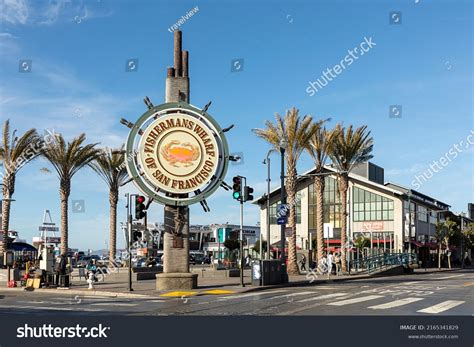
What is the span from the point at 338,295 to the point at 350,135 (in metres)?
26.2

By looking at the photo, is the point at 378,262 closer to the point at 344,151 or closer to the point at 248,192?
the point at 344,151

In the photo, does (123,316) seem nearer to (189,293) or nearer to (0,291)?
(189,293)

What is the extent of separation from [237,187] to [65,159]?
2257cm

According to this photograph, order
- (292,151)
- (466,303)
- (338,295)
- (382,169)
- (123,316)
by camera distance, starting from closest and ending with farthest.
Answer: (123,316)
(466,303)
(338,295)
(292,151)
(382,169)

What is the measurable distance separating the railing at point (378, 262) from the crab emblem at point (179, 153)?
2552 cm

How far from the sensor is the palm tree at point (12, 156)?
4553 centimetres

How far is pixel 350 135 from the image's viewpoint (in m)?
48.4

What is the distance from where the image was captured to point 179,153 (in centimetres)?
2881

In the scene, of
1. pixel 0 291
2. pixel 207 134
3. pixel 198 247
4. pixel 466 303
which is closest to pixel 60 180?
pixel 0 291

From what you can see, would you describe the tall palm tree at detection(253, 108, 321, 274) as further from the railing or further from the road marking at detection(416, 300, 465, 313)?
the road marking at detection(416, 300, 465, 313)

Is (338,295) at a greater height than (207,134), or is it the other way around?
(207,134)

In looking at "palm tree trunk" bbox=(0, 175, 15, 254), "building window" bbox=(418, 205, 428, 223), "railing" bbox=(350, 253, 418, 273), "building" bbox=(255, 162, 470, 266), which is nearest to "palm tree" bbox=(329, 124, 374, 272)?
"railing" bbox=(350, 253, 418, 273)

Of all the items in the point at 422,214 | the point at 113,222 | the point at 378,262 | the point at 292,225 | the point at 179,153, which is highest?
the point at 179,153

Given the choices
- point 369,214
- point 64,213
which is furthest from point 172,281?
point 369,214
